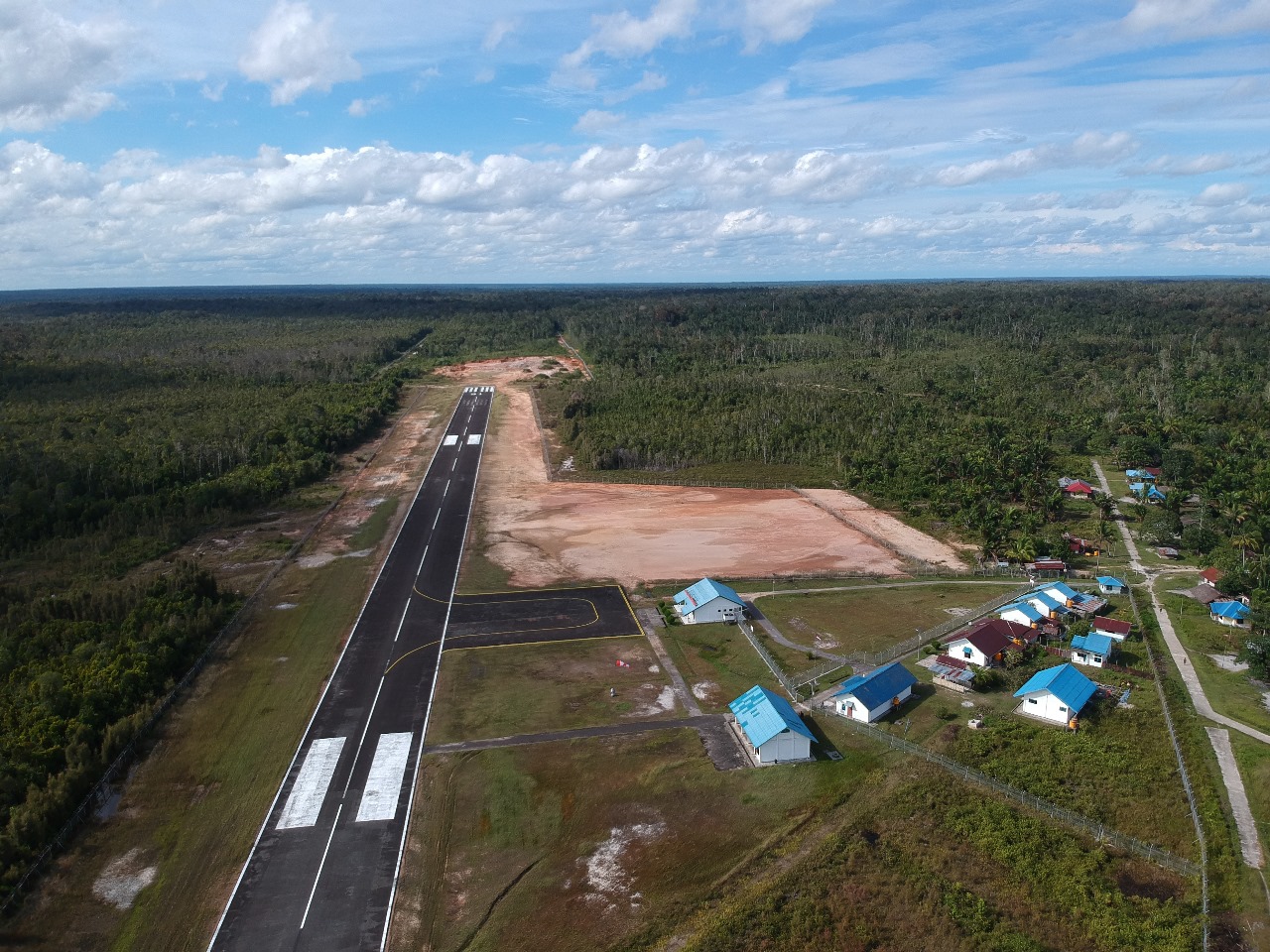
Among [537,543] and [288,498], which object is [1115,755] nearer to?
[537,543]

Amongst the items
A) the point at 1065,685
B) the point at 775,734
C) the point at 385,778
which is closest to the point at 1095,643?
the point at 1065,685

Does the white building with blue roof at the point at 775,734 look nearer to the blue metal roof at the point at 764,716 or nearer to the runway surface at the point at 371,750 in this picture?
the blue metal roof at the point at 764,716

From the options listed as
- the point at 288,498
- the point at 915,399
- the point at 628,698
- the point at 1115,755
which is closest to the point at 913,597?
the point at 1115,755

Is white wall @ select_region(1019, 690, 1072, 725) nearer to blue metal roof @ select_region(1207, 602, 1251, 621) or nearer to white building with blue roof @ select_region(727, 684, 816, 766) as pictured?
white building with blue roof @ select_region(727, 684, 816, 766)

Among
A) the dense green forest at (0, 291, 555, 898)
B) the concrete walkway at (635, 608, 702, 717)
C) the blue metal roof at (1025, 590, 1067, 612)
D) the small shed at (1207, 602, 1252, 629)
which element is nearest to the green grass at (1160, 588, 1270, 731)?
the small shed at (1207, 602, 1252, 629)

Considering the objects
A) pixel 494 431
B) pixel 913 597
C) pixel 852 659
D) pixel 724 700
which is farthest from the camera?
pixel 494 431
